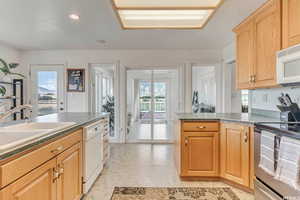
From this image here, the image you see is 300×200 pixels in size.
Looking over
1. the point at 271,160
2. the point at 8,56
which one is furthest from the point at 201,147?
the point at 8,56

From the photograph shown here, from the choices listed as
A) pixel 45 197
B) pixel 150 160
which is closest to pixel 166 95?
pixel 150 160

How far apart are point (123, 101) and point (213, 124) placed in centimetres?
284

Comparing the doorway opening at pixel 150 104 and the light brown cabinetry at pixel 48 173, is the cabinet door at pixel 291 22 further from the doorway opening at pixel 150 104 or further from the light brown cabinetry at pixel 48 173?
the doorway opening at pixel 150 104

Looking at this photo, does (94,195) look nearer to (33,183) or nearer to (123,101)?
(33,183)

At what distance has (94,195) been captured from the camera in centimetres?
248

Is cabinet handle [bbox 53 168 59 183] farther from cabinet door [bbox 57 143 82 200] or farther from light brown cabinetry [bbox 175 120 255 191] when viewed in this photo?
light brown cabinetry [bbox 175 120 255 191]

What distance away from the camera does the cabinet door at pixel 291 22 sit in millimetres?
1954

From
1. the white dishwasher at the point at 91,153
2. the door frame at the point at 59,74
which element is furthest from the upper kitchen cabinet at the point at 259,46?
the door frame at the point at 59,74

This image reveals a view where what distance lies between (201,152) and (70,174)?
5.47ft

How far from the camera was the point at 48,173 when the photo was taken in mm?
1558

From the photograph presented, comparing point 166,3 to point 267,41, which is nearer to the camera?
point 267,41

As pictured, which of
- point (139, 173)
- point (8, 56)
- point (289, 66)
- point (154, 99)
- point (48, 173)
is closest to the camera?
point (48, 173)

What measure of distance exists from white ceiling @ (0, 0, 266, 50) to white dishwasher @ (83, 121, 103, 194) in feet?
5.12

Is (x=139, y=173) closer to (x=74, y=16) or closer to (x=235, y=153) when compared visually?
(x=235, y=153)
